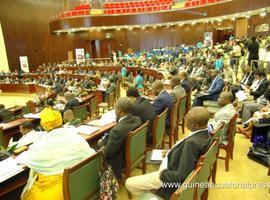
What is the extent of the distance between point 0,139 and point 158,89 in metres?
2.53

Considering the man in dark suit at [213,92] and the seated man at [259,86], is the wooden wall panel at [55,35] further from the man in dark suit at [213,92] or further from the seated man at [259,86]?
the man in dark suit at [213,92]

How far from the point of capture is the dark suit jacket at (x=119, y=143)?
2545 millimetres

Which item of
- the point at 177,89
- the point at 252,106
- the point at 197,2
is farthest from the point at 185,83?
the point at 197,2

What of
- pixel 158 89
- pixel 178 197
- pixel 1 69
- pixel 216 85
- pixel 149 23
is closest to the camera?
pixel 178 197

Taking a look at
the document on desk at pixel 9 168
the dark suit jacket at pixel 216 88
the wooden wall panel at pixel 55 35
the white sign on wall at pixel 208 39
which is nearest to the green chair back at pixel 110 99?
the dark suit jacket at pixel 216 88

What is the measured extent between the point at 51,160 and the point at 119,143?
0.79 meters

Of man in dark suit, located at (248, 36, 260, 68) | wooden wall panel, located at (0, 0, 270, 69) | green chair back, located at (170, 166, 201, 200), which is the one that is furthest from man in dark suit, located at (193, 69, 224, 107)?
wooden wall panel, located at (0, 0, 270, 69)

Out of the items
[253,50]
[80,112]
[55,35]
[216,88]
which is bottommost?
[80,112]

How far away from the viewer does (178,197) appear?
1.50m

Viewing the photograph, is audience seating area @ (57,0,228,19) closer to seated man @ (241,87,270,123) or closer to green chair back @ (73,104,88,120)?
seated man @ (241,87,270,123)

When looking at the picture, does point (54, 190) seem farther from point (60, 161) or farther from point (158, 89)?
point (158, 89)

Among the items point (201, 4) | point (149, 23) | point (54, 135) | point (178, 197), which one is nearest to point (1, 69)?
point (149, 23)

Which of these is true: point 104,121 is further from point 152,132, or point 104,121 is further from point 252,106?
point 252,106

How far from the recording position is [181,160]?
1.86 meters
